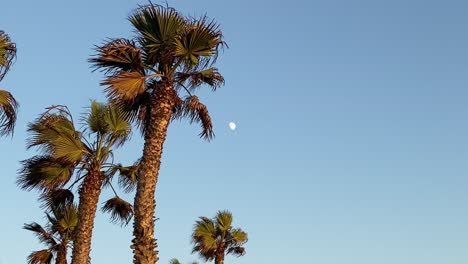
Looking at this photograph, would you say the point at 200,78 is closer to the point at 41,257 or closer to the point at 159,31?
the point at 159,31

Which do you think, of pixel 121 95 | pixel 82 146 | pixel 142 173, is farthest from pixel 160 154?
pixel 82 146

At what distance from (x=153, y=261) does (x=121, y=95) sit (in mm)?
4402

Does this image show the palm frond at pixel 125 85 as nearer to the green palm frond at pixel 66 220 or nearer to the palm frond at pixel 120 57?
the palm frond at pixel 120 57

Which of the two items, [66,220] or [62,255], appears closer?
[66,220]

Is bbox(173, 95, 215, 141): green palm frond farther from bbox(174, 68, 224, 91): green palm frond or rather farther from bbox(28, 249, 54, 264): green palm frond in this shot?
bbox(28, 249, 54, 264): green palm frond

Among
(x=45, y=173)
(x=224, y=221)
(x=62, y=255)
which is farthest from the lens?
(x=224, y=221)

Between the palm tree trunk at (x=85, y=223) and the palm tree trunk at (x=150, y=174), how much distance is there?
5750 mm

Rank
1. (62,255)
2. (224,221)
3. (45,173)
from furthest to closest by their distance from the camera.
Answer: (224,221)
(62,255)
(45,173)

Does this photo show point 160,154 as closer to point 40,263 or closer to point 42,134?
point 42,134

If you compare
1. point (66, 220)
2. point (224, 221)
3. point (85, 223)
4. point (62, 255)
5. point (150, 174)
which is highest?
point (224, 221)

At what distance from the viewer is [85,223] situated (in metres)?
21.9

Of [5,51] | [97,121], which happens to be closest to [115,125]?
[97,121]

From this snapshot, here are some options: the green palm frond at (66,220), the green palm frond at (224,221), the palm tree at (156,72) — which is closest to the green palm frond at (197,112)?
the palm tree at (156,72)

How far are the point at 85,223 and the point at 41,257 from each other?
27.7 feet
